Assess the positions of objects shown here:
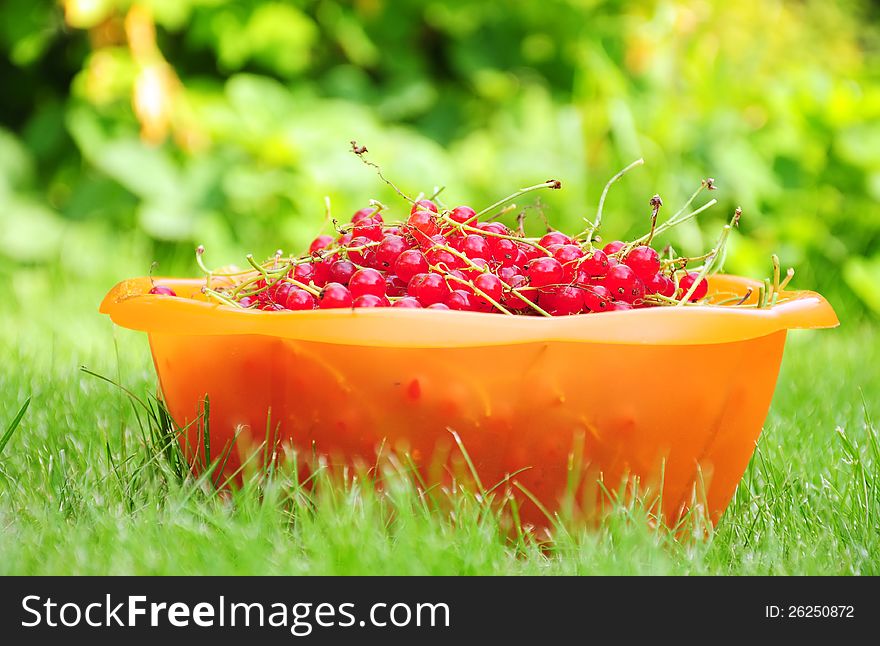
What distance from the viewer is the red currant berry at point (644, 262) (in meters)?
1.17

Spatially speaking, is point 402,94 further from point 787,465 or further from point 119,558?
point 119,558

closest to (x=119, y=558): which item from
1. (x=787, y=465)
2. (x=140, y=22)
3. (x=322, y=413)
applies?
(x=322, y=413)

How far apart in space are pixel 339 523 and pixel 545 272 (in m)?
0.33

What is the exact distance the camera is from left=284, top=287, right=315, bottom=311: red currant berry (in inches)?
43.8

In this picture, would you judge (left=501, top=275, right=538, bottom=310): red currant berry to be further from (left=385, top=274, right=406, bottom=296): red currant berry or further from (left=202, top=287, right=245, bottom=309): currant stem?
(left=202, top=287, right=245, bottom=309): currant stem

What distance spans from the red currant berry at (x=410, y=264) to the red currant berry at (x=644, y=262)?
23 cm

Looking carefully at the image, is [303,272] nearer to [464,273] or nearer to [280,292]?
[280,292]

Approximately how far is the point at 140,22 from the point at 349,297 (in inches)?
76.1

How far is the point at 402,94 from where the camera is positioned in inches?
117

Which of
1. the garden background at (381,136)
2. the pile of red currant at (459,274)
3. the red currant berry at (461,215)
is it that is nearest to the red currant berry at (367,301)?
the pile of red currant at (459,274)

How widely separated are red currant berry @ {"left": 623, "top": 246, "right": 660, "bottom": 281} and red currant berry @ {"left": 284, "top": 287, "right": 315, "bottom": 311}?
0.35 metres

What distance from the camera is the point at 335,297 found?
3.58 feet

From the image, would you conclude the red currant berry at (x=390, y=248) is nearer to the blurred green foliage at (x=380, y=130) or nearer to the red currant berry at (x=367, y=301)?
the red currant berry at (x=367, y=301)

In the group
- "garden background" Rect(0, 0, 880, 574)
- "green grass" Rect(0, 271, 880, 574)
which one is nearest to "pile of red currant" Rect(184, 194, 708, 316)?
"green grass" Rect(0, 271, 880, 574)
